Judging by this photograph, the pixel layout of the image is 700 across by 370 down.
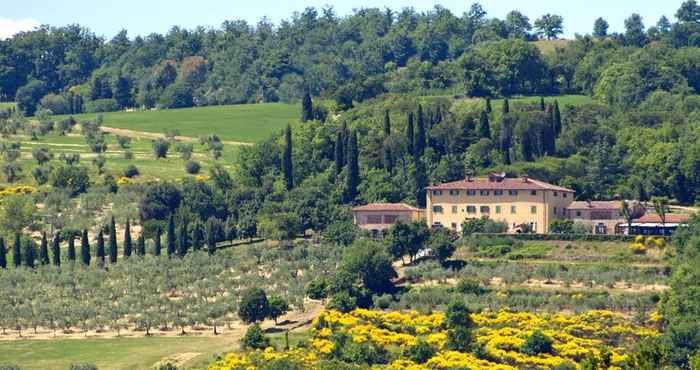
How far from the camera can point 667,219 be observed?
422 ft

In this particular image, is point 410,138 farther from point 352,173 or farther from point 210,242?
point 210,242

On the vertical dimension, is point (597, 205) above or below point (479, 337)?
above

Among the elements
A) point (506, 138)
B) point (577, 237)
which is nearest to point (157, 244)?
point (577, 237)

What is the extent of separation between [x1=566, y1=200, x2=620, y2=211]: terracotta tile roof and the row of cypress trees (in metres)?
25.0

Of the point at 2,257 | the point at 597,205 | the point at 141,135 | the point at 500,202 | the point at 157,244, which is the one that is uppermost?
the point at 141,135

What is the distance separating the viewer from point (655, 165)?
463 ft

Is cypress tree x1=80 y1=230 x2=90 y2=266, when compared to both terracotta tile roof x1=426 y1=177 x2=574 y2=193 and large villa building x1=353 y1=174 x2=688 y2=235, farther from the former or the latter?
terracotta tile roof x1=426 y1=177 x2=574 y2=193

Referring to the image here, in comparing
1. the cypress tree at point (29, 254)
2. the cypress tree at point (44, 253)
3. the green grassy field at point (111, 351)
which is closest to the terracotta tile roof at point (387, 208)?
the cypress tree at point (44, 253)

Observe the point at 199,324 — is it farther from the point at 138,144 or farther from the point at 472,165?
the point at 138,144

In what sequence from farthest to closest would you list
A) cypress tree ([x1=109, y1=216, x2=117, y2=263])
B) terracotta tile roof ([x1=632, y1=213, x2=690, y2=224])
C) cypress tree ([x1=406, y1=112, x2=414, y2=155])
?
cypress tree ([x1=406, y1=112, x2=414, y2=155]) < cypress tree ([x1=109, y1=216, x2=117, y2=263]) < terracotta tile roof ([x1=632, y1=213, x2=690, y2=224])

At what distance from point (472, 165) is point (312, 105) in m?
25.2

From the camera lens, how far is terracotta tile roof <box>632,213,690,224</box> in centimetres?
12812

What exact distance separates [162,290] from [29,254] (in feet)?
44.9

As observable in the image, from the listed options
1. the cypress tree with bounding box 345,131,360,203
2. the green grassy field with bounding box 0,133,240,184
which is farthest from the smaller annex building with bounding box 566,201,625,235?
the green grassy field with bounding box 0,133,240,184
